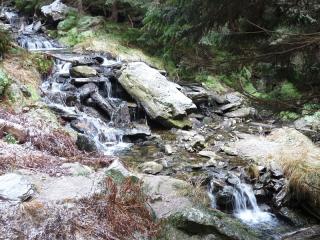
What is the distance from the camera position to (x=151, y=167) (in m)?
8.05

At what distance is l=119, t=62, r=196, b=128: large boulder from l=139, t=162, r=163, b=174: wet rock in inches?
118

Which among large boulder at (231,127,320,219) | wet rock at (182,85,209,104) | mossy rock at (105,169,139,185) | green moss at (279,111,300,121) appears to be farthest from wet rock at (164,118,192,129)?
mossy rock at (105,169,139,185)

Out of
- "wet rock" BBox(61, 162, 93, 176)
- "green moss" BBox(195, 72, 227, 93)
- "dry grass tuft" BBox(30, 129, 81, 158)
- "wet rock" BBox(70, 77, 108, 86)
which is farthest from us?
"green moss" BBox(195, 72, 227, 93)

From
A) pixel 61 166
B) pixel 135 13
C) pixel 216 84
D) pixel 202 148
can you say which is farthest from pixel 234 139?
pixel 135 13

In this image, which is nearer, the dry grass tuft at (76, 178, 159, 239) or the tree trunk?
the dry grass tuft at (76, 178, 159, 239)

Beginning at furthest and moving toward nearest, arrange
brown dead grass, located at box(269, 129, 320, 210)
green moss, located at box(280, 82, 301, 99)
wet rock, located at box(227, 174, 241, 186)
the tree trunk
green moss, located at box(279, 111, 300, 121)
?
the tree trunk < wet rock, located at box(227, 174, 241, 186) < brown dead grass, located at box(269, 129, 320, 210) < green moss, located at box(279, 111, 300, 121) < green moss, located at box(280, 82, 301, 99)

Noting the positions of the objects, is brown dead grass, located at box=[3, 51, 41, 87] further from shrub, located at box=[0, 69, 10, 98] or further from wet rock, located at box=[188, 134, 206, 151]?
wet rock, located at box=[188, 134, 206, 151]

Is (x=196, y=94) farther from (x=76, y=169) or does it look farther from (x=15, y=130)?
(x=76, y=169)

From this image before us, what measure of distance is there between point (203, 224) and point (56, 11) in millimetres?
16360

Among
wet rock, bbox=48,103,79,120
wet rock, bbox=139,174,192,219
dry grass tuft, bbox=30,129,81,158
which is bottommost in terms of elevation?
wet rock, bbox=48,103,79,120

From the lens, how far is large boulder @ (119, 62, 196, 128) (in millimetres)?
11172

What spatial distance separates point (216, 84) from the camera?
1497 cm

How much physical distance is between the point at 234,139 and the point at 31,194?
6.80 metres

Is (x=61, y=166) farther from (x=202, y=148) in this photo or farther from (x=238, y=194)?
(x=202, y=148)
